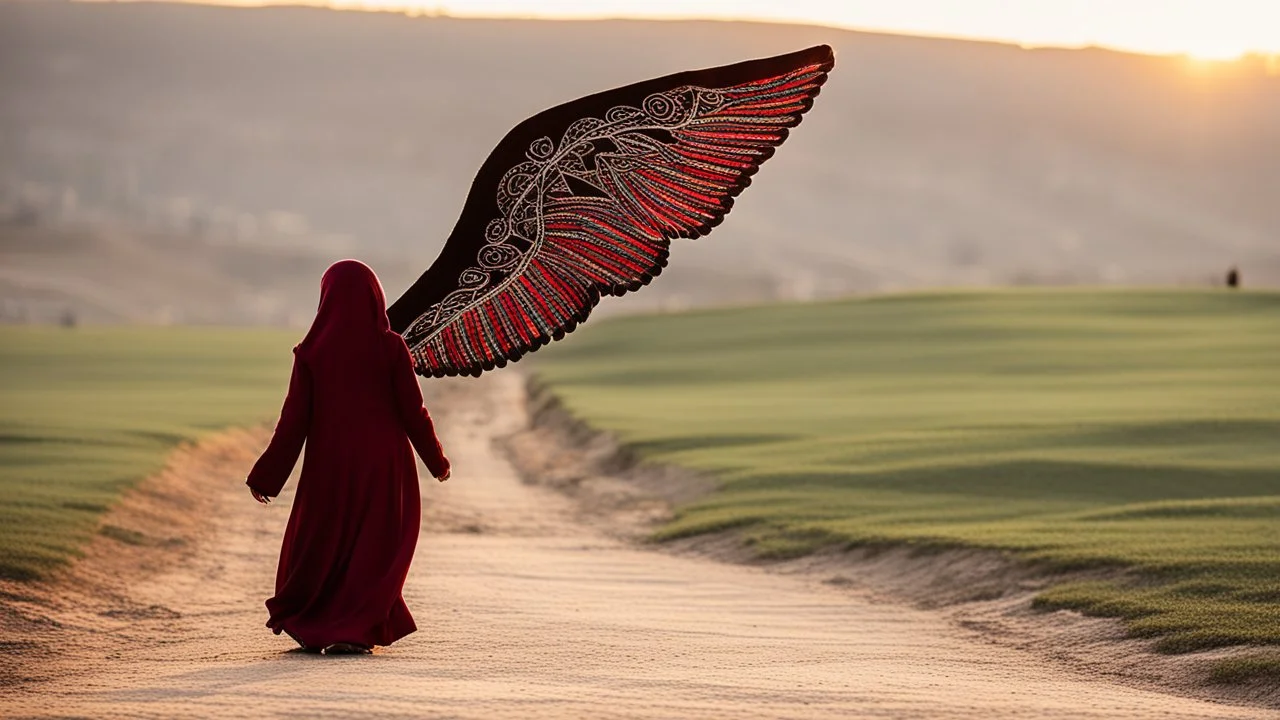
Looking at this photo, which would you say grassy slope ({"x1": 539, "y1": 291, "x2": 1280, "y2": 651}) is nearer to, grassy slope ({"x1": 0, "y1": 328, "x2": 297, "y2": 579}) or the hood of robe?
the hood of robe

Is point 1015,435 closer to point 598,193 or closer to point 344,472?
point 344,472

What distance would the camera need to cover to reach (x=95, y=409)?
95.3ft

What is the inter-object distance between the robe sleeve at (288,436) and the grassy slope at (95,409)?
454cm

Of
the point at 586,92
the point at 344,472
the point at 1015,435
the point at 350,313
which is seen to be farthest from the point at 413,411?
the point at 586,92

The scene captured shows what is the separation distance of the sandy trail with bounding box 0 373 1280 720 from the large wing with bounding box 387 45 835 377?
76.5 inches

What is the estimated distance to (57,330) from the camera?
57688 mm

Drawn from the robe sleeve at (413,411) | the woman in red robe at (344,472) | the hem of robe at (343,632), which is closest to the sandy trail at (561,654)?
the hem of robe at (343,632)

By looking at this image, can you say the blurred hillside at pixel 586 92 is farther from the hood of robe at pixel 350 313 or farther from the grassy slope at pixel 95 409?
the hood of robe at pixel 350 313

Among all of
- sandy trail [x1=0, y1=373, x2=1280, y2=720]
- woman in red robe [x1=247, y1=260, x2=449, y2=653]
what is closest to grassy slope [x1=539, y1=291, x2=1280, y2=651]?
sandy trail [x1=0, y1=373, x2=1280, y2=720]

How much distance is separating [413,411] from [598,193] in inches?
71.9

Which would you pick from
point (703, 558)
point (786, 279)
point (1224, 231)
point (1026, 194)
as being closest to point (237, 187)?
point (786, 279)

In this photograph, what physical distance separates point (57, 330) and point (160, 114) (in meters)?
125

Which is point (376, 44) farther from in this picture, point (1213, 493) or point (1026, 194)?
point (1213, 493)

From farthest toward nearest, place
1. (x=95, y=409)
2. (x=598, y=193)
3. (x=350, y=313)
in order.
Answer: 1. (x=95, y=409)
2. (x=350, y=313)
3. (x=598, y=193)
